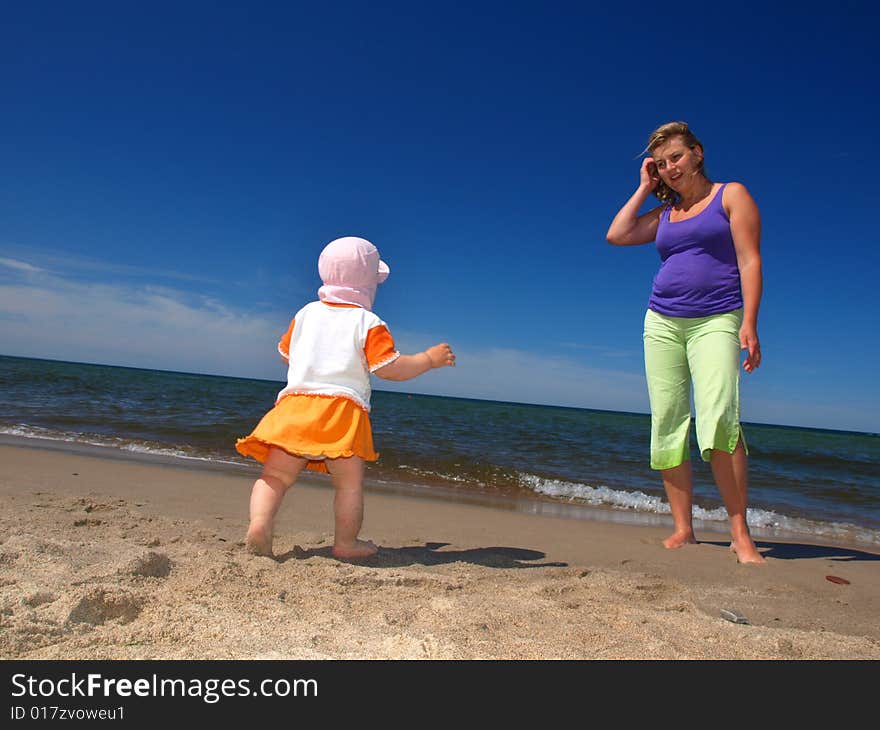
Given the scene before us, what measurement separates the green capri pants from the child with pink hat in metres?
1.28

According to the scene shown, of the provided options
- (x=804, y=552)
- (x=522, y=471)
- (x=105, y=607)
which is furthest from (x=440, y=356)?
(x=522, y=471)

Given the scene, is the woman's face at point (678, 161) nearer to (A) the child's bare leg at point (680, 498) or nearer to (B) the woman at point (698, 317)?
(B) the woman at point (698, 317)

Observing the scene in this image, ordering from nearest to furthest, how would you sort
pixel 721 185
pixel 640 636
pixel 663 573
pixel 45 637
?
1. pixel 45 637
2. pixel 640 636
3. pixel 663 573
4. pixel 721 185

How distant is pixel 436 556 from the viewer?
2939mm

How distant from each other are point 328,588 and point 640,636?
3.27 ft

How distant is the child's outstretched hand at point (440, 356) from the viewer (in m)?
2.70

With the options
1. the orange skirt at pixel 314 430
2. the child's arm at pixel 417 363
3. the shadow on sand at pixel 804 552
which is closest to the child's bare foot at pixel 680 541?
the shadow on sand at pixel 804 552

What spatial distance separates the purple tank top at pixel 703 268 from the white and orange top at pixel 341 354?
5.05ft

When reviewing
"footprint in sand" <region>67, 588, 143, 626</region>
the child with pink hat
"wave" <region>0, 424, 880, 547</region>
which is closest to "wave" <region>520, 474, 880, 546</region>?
"wave" <region>0, 424, 880, 547</region>

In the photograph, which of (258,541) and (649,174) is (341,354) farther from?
(649,174)

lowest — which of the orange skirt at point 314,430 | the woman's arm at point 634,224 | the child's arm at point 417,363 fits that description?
the orange skirt at point 314,430

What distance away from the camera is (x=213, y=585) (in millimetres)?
1889
